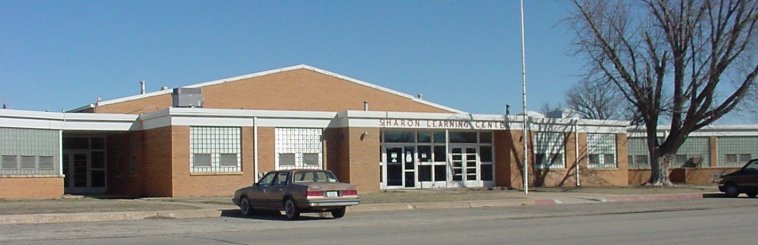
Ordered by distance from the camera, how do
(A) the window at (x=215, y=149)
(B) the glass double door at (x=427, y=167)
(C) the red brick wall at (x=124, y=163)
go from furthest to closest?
(B) the glass double door at (x=427, y=167), (C) the red brick wall at (x=124, y=163), (A) the window at (x=215, y=149)

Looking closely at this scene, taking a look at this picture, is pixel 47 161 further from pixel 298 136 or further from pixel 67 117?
pixel 298 136

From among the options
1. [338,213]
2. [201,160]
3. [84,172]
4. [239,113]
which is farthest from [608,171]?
[84,172]

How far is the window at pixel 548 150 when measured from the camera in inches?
1566

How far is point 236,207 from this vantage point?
26.0 m

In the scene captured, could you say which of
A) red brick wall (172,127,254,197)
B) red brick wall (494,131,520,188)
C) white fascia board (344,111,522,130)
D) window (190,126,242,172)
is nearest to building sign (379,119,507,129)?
white fascia board (344,111,522,130)

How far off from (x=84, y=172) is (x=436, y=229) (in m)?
23.1

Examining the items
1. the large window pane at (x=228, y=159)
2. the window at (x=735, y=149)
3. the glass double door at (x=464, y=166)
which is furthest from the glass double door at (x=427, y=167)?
the window at (x=735, y=149)

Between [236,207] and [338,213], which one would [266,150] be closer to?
[236,207]

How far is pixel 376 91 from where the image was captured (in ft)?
152

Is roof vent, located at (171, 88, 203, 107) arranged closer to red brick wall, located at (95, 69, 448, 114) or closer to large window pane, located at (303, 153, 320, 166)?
large window pane, located at (303, 153, 320, 166)

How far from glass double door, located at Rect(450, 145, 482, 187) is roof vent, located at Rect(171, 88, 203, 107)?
1073 centimetres

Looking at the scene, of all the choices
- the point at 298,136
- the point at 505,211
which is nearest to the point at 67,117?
the point at 298,136

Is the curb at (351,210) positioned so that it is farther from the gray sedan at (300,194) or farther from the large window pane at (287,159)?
the large window pane at (287,159)

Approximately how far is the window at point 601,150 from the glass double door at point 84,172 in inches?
857
